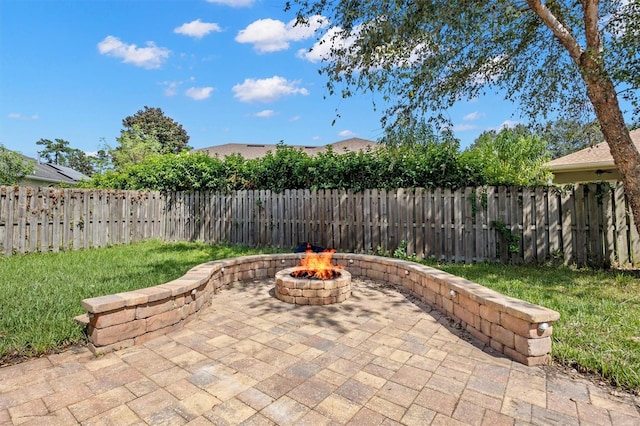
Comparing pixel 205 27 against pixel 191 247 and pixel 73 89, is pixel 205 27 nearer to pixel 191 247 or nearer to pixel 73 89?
pixel 191 247

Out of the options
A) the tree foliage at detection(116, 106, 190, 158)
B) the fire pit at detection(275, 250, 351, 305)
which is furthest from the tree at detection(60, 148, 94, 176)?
the fire pit at detection(275, 250, 351, 305)

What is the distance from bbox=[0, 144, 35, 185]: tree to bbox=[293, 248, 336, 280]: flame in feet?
46.0

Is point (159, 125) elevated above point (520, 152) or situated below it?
above

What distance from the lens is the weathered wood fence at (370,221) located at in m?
5.50

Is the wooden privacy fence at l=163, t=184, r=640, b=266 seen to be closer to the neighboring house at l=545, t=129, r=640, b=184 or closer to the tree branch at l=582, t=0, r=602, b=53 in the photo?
the tree branch at l=582, t=0, r=602, b=53

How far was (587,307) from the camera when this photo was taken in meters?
3.41

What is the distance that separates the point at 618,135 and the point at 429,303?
405 cm

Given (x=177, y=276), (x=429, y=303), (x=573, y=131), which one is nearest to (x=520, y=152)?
(x=573, y=131)

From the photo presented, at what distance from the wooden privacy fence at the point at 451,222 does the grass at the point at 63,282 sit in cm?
121

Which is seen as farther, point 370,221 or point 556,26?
point 370,221

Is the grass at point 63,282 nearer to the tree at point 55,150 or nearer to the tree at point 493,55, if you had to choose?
the tree at point 493,55

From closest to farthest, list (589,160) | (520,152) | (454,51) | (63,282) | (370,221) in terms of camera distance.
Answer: (63,282)
(454,51)
(370,221)
(589,160)
(520,152)

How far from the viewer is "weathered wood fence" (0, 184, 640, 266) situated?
5.50m

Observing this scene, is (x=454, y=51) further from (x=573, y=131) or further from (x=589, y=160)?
(x=589, y=160)
